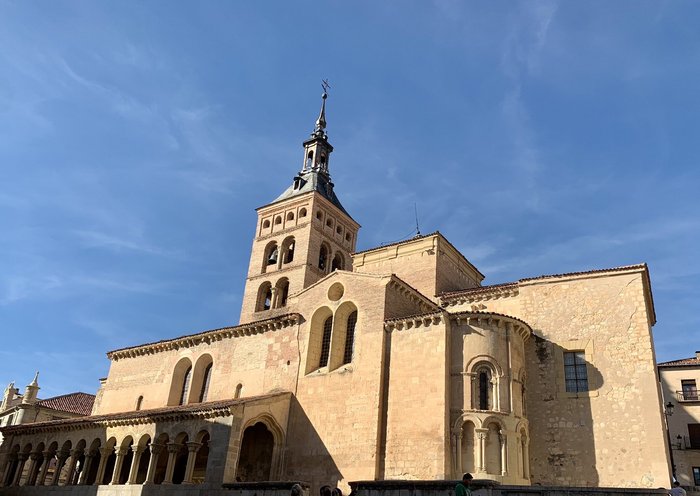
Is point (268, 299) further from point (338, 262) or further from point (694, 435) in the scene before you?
point (694, 435)

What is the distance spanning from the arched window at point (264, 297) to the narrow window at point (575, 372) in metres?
20.6

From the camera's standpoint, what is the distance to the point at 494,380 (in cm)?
2158

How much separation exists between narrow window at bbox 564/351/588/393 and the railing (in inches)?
687

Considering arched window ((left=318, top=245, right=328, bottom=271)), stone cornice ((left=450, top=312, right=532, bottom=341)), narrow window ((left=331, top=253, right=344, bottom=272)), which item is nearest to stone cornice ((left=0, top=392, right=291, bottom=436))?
stone cornice ((left=450, top=312, right=532, bottom=341))

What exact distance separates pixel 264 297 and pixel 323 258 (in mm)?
4841

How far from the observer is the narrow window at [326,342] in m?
25.9

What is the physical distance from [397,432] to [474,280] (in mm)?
15128

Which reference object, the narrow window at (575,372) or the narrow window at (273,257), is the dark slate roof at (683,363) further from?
the narrow window at (273,257)

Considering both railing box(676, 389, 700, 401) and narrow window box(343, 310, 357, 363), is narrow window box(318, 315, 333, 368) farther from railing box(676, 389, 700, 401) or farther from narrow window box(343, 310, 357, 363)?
railing box(676, 389, 700, 401)

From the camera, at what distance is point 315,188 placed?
41.5m

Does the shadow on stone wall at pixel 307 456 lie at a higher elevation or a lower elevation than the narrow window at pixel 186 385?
lower

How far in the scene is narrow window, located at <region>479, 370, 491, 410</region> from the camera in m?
21.4

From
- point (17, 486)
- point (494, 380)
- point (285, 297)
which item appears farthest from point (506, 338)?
point (17, 486)

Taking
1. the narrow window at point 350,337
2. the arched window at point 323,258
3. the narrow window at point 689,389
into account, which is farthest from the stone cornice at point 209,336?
the narrow window at point 689,389
